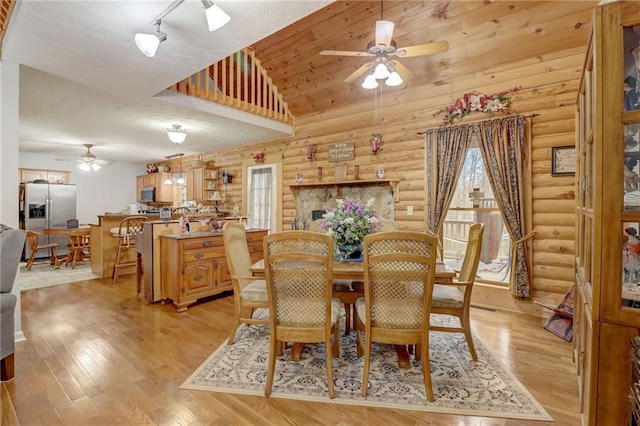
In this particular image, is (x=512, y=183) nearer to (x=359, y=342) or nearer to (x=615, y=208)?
(x=615, y=208)

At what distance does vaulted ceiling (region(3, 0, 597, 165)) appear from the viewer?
2.24 m

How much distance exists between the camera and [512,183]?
353 cm

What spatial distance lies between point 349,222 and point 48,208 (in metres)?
8.14

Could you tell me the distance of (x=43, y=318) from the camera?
10.9ft

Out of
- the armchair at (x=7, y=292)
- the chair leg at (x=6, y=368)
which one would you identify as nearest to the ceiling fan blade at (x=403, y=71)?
the armchair at (x=7, y=292)

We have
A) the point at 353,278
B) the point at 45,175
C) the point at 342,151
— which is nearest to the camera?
the point at 353,278

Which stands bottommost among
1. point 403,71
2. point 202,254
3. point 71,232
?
point 202,254

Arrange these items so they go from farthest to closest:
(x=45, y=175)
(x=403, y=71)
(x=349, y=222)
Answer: (x=45, y=175) < (x=403, y=71) < (x=349, y=222)

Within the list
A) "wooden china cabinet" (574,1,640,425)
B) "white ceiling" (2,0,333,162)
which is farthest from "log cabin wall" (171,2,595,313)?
"wooden china cabinet" (574,1,640,425)

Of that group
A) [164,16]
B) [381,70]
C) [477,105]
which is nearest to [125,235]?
[164,16]

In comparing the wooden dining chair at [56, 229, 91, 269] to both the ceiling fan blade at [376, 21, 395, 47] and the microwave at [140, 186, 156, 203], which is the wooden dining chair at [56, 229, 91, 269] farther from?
the ceiling fan blade at [376, 21, 395, 47]

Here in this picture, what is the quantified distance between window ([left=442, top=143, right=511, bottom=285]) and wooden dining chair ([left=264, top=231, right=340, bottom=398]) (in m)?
2.83

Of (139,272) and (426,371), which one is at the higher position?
Result: (139,272)

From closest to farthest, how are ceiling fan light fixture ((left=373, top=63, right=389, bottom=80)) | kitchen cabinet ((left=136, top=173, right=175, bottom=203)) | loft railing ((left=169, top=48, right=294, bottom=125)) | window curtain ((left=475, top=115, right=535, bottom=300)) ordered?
ceiling fan light fixture ((left=373, top=63, right=389, bottom=80))
window curtain ((left=475, top=115, right=535, bottom=300))
loft railing ((left=169, top=48, right=294, bottom=125))
kitchen cabinet ((left=136, top=173, right=175, bottom=203))
